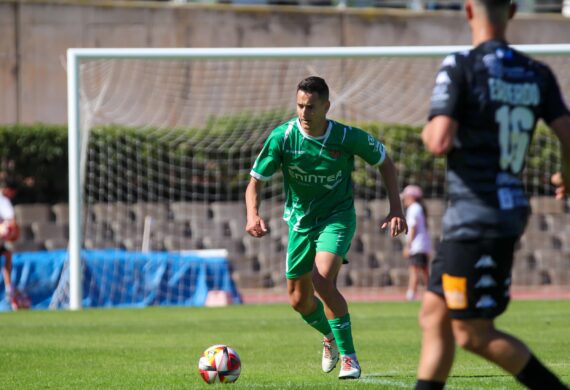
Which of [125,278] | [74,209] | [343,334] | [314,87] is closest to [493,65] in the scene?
[314,87]

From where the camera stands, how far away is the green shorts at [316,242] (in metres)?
9.02

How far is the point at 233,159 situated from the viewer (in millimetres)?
23750

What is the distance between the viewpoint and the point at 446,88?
207 inches

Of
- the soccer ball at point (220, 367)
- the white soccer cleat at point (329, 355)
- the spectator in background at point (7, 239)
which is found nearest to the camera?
the soccer ball at point (220, 367)

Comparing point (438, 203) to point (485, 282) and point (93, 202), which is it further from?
point (485, 282)

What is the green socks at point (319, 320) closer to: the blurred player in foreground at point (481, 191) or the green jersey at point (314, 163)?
the green jersey at point (314, 163)

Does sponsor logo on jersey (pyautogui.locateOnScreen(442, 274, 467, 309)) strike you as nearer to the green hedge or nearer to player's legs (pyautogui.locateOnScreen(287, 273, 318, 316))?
player's legs (pyautogui.locateOnScreen(287, 273, 318, 316))

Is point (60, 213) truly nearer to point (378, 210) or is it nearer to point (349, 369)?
point (378, 210)

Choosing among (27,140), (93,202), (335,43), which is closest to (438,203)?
(335,43)

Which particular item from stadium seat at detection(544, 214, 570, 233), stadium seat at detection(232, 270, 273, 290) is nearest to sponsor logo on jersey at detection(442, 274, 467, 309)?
stadium seat at detection(232, 270, 273, 290)

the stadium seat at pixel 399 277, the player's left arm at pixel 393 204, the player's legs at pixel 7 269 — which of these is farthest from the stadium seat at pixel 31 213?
the player's left arm at pixel 393 204

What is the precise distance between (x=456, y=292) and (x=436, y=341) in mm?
285

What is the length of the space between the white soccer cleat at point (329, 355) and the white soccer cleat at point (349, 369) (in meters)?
0.47

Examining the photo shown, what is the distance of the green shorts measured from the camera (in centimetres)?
902
